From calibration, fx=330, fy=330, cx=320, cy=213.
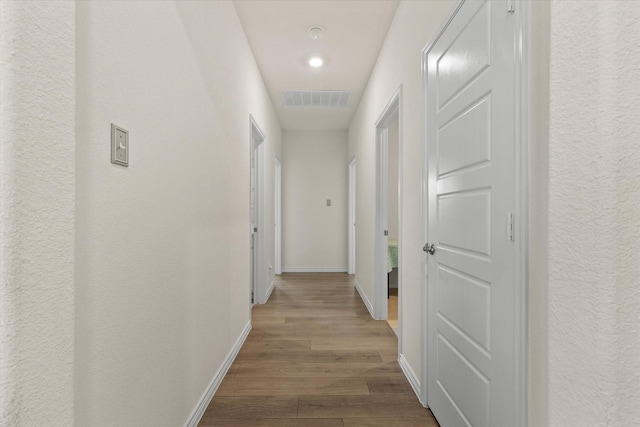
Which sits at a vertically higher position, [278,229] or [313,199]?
[313,199]

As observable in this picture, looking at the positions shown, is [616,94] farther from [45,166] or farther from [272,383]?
[272,383]

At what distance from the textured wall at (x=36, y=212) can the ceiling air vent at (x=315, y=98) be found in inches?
139

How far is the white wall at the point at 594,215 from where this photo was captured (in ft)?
2.02

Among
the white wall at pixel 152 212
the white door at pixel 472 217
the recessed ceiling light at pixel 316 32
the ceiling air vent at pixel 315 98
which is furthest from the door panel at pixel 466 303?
the ceiling air vent at pixel 315 98

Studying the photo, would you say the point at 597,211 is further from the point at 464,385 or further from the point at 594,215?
the point at 464,385

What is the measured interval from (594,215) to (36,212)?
1.11m

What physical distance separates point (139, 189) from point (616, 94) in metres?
1.32

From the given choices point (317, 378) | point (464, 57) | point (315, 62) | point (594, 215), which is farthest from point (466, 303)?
point (315, 62)

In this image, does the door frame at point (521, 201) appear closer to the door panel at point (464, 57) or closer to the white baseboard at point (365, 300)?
the door panel at point (464, 57)

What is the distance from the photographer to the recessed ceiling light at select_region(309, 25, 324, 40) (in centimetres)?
272

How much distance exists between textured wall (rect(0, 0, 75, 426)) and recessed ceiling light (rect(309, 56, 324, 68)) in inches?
108

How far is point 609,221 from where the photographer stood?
635 mm

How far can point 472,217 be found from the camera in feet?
4.38

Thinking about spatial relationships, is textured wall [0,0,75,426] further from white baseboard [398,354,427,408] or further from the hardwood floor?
white baseboard [398,354,427,408]
